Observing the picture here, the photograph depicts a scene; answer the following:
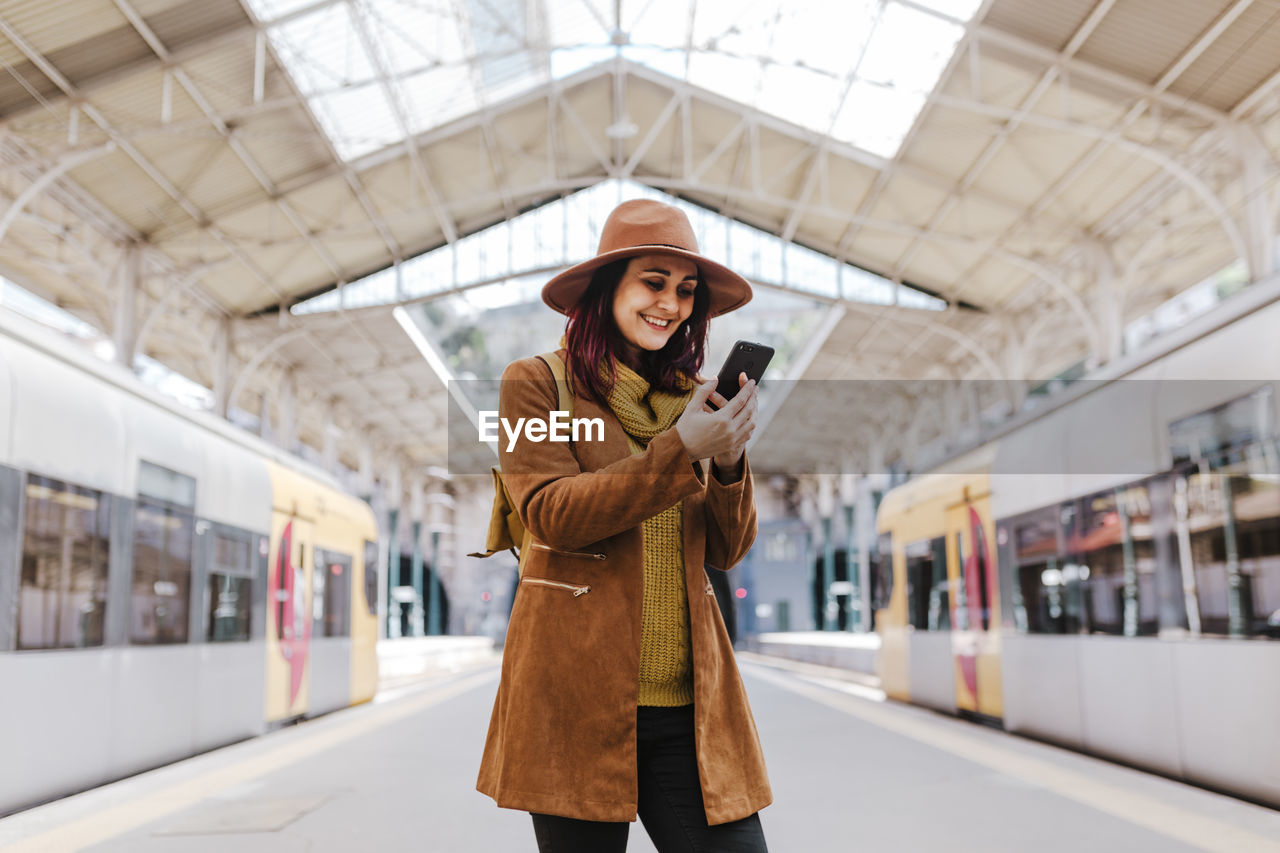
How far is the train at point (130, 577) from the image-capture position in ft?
20.0

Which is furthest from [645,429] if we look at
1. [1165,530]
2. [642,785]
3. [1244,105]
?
[1244,105]

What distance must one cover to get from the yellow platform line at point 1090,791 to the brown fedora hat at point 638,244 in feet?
14.8

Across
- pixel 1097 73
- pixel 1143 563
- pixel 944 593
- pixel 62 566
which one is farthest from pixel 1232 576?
pixel 1097 73

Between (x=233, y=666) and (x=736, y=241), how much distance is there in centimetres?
1566

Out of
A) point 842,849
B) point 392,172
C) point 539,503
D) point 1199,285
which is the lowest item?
point 842,849

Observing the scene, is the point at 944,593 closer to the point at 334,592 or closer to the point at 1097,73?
the point at 1097,73

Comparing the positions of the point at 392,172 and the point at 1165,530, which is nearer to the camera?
the point at 1165,530

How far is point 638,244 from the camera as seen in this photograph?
A: 187 cm

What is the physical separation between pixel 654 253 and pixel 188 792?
6.29 m

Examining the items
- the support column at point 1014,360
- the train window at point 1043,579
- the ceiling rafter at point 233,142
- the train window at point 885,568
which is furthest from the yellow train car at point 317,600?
the support column at point 1014,360

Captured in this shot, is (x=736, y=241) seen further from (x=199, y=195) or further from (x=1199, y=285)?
(x=199, y=195)

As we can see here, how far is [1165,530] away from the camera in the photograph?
23.7ft

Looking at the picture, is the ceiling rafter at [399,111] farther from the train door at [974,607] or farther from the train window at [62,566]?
the train door at [974,607]

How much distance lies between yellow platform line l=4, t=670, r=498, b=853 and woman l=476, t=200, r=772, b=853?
4.57 metres
